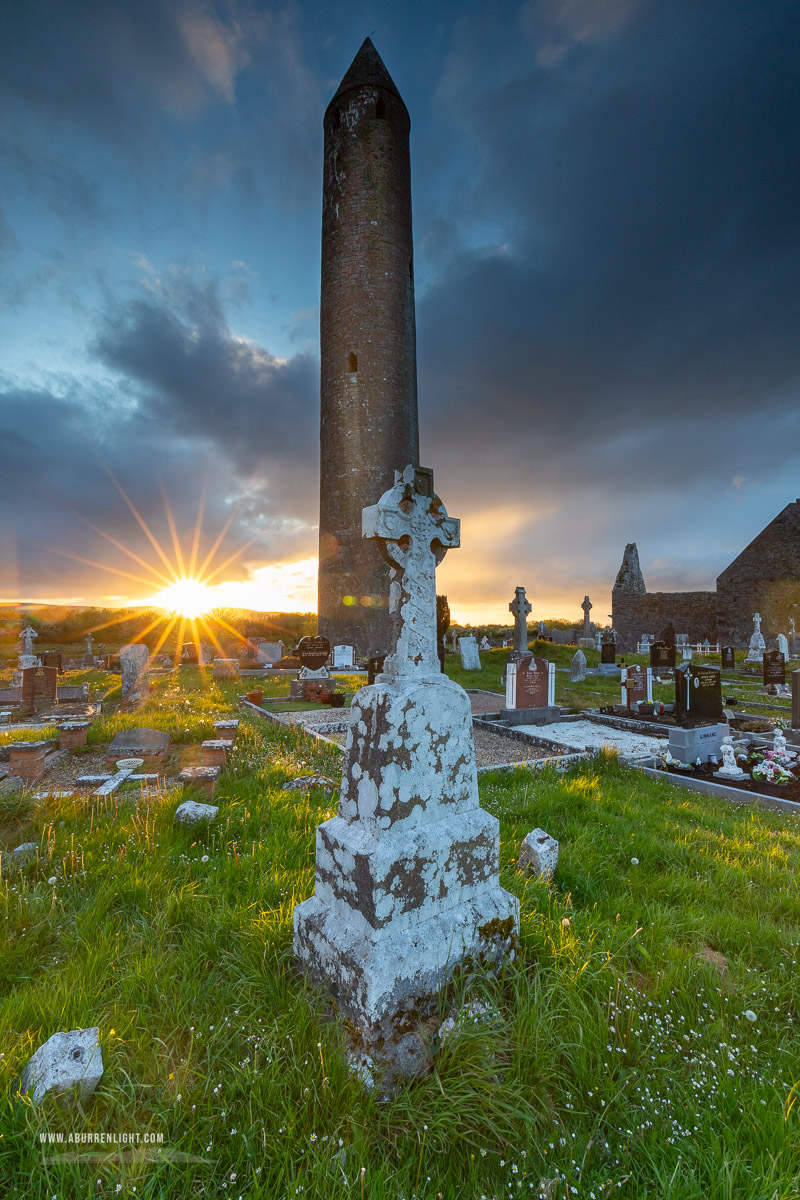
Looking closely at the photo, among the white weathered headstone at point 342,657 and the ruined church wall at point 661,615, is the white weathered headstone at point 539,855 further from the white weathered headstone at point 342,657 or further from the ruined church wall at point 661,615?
the ruined church wall at point 661,615

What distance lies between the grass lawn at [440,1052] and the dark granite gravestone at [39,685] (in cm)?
869

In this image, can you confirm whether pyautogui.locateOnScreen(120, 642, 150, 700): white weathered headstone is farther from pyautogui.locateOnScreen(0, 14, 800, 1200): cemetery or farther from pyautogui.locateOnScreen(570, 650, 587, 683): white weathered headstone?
pyautogui.locateOnScreen(570, 650, 587, 683): white weathered headstone

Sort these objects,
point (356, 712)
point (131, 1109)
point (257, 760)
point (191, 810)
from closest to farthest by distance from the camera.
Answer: point (131, 1109) < point (356, 712) < point (191, 810) < point (257, 760)

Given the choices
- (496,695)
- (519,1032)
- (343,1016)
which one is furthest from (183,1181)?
(496,695)

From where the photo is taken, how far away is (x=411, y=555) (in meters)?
2.24

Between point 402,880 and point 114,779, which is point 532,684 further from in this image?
point 402,880

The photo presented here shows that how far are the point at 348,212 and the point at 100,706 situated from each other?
16.9 meters

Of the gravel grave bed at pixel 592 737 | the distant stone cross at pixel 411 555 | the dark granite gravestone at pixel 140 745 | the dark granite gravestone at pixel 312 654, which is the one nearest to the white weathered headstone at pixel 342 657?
the dark granite gravestone at pixel 312 654

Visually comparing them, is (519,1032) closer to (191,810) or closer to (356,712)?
(356,712)

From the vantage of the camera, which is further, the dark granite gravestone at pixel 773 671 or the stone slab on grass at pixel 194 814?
the dark granite gravestone at pixel 773 671

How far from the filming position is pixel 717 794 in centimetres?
552

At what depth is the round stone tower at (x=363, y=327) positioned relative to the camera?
16.5 metres

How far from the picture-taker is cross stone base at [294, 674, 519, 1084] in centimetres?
176

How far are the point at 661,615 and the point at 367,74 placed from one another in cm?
2653
